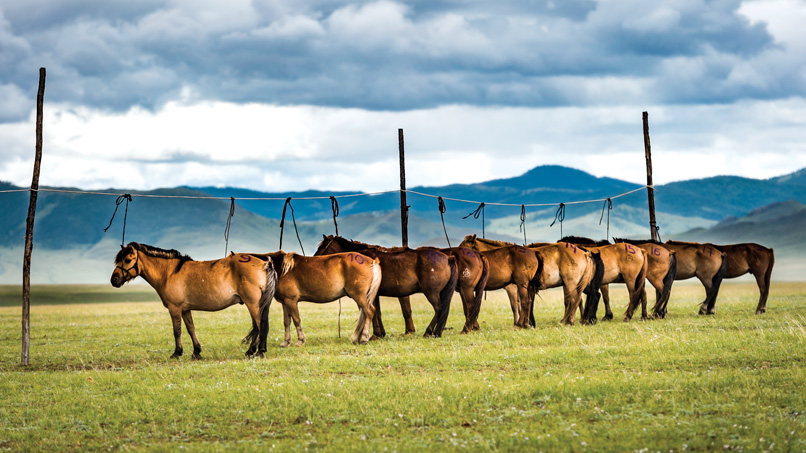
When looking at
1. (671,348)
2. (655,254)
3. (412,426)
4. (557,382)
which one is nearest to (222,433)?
(412,426)

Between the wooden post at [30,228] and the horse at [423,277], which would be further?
the horse at [423,277]

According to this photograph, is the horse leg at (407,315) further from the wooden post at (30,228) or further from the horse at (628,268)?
the wooden post at (30,228)

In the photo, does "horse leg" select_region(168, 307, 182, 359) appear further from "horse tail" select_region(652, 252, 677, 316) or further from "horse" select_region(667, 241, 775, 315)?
"horse" select_region(667, 241, 775, 315)

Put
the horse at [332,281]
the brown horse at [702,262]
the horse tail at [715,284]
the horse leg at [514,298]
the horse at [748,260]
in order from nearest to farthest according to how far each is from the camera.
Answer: the horse at [332,281], the horse leg at [514,298], the horse tail at [715,284], the brown horse at [702,262], the horse at [748,260]

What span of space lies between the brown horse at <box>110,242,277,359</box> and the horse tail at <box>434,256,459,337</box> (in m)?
4.78

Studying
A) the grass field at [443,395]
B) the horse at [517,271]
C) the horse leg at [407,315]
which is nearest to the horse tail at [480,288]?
the horse at [517,271]


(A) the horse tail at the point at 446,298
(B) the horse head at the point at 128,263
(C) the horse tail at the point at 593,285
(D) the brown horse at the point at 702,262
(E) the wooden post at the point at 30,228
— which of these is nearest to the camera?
(B) the horse head at the point at 128,263

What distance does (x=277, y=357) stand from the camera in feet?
61.6

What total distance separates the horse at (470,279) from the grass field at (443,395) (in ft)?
5.51

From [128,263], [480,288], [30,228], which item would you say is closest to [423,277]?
[480,288]

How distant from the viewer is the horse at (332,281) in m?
20.8

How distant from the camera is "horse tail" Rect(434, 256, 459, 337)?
71.3 ft

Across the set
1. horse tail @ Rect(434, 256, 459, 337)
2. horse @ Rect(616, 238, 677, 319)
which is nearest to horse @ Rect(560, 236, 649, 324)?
horse @ Rect(616, 238, 677, 319)

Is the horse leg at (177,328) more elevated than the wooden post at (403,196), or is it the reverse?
the wooden post at (403,196)
